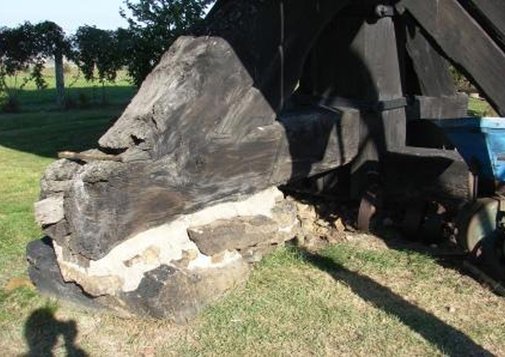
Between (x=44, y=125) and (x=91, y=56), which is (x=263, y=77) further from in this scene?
(x=91, y=56)

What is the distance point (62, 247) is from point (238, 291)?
1.30 meters

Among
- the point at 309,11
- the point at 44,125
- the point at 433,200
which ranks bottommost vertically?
the point at 44,125

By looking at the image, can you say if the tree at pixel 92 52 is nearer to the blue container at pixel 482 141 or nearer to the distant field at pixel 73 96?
the distant field at pixel 73 96

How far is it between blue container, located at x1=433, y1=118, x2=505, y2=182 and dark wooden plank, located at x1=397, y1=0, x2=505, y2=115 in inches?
40.9

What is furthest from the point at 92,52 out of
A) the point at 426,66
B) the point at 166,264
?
the point at 166,264

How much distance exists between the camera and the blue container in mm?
5180

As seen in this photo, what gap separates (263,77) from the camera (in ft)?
17.5

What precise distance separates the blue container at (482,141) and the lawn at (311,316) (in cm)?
86

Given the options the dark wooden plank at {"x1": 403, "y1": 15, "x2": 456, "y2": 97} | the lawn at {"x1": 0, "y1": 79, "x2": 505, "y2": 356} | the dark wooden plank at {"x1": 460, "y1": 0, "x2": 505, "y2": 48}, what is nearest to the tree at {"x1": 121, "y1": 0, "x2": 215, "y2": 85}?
the dark wooden plank at {"x1": 403, "y1": 15, "x2": 456, "y2": 97}

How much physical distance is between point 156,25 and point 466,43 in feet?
25.4

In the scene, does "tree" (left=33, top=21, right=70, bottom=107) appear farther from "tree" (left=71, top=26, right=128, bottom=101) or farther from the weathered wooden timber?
the weathered wooden timber

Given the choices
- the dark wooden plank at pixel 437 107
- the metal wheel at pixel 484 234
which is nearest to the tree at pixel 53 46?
the dark wooden plank at pixel 437 107

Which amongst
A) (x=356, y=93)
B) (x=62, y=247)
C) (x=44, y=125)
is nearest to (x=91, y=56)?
(x=44, y=125)

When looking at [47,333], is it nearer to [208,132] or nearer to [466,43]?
[208,132]
